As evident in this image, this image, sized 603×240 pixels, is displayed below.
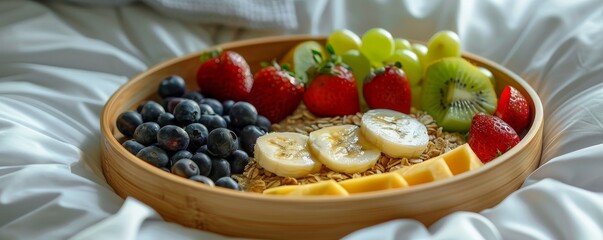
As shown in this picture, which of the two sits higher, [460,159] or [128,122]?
[460,159]

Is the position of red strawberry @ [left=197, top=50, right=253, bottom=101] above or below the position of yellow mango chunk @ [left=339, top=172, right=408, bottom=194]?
below

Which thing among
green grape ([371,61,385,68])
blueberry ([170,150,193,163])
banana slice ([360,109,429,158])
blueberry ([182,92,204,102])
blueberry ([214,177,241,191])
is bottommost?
blueberry ([182,92,204,102])

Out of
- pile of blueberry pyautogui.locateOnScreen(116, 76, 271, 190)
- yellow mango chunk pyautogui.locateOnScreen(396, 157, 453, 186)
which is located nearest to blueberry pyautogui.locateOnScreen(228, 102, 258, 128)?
pile of blueberry pyautogui.locateOnScreen(116, 76, 271, 190)

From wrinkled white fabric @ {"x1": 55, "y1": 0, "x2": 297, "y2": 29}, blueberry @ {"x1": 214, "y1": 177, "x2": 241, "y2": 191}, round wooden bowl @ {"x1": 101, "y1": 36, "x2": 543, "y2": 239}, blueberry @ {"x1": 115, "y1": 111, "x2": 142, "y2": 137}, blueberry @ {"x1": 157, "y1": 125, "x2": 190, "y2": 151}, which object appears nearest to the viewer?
round wooden bowl @ {"x1": 101, "y1": 36, "x2": 543, "y2": 239}

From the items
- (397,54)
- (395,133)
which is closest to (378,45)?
(397,54)

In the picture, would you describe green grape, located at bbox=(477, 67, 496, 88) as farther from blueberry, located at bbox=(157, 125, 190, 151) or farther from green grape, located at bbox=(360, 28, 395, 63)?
blueberry, located at bbox=(157, 125, 190, 151)

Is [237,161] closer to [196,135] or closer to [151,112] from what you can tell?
[196,135]
